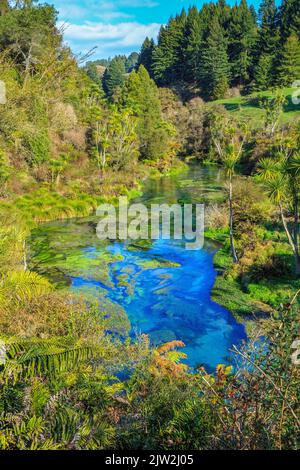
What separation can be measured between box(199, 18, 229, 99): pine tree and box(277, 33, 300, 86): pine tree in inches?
580

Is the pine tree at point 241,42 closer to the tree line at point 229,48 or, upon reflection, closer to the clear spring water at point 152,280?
the tree line at point 229,48

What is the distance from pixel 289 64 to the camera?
247ft

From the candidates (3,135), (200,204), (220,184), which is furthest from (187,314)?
(220,184)

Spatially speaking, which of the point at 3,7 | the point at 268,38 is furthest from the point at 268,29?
the point at 3,7

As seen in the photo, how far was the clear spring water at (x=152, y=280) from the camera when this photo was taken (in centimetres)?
1480

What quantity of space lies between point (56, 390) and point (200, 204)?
98.9 ft

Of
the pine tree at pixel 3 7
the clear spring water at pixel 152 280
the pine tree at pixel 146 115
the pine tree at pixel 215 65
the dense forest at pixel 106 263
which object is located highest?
the pine tree at pixel 215 65

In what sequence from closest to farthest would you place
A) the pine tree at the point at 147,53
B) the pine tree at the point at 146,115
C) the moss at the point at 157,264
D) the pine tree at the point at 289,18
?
the moss at the point at 157,264
the pine tree at the point at 146,115
the pine tree at the point at 289,18
the pine tree at the point at 147,53

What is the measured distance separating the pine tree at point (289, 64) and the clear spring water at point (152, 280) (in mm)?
62066

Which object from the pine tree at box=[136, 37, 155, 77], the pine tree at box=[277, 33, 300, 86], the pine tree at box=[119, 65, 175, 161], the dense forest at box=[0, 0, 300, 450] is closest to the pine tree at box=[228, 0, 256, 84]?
the pine tree at box=[277, 33, 300, 86]

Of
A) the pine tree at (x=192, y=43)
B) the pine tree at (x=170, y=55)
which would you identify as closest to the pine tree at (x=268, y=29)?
the pine tree at (x=192, y=43)

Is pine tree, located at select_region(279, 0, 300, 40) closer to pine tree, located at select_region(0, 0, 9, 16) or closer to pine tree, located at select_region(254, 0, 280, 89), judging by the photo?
pine tree, located at select_region(254, 0, 280, 89)

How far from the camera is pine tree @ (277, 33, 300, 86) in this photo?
246ft

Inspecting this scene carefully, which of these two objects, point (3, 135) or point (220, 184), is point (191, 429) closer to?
point (3, 135)
